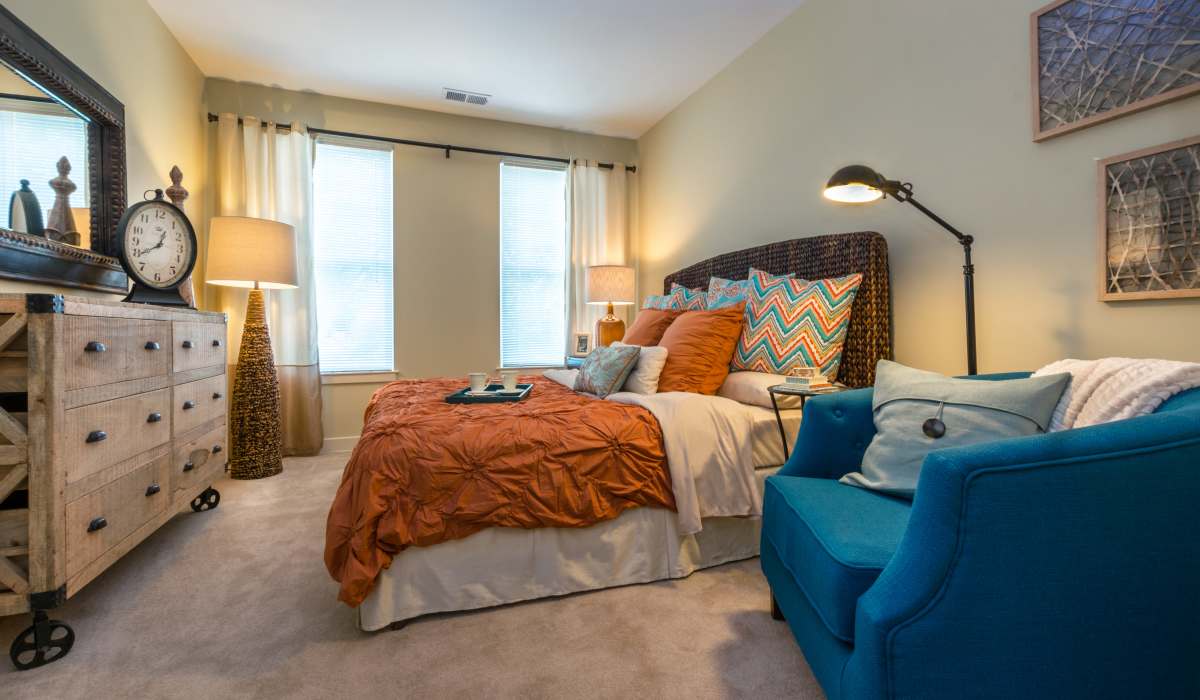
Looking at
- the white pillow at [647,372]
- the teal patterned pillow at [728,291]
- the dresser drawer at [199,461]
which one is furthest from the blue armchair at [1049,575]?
the dresser drawer at [199,461]

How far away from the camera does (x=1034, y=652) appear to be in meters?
0.84

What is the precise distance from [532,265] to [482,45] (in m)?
1.77

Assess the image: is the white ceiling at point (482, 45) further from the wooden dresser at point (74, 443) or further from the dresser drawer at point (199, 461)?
the dresser drawer at point (199, 461)

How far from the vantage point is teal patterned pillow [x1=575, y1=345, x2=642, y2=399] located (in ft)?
7.80

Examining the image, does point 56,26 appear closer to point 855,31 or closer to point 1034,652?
point 855,31

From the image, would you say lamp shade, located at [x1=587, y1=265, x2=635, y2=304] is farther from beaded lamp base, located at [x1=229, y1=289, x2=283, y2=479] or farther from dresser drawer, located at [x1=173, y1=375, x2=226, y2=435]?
dresser drawer, located at [x1=173, y1=375, x2=226, y2=435]

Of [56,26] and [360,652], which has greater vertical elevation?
[56,26]

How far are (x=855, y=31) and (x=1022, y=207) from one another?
1246mm

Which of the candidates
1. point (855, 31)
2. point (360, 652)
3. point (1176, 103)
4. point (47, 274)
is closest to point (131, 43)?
point (47, 274)

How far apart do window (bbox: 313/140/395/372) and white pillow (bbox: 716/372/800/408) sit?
2879mm

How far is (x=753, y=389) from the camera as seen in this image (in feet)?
7.23

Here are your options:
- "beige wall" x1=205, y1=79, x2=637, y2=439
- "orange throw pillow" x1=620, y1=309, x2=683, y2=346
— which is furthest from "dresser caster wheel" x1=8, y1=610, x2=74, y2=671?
"beige wall" x1=205, y1=79, x2=637, y2=439

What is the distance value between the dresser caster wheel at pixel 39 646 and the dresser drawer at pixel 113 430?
1.35 ft

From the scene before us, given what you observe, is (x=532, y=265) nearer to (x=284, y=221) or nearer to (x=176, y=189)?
(x=284, y=221)
